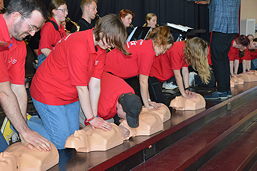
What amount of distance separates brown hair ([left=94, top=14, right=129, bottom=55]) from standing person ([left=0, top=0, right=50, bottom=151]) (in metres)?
0.36

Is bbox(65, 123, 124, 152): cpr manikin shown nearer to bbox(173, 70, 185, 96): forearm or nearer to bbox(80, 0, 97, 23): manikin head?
bbox(173, 70, 185, 96): forearm

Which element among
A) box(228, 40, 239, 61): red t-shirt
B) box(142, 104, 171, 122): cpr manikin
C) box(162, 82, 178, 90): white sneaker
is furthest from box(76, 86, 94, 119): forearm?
box(228, 40, 239, 61): red t-shirt

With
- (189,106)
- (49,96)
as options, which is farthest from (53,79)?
(189,106)

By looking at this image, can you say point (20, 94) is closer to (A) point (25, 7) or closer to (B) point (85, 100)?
(B) point (85, 100)

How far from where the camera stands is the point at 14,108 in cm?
172

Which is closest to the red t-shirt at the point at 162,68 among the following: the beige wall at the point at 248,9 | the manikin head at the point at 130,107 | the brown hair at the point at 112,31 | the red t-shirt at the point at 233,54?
the manikin head at the point at 130,107

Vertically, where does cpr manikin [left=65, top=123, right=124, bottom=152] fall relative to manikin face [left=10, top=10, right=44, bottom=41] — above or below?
below

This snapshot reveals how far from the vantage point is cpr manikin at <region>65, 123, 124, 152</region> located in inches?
78.9

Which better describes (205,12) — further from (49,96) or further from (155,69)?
(49,96)

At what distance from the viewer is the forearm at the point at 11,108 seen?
5.61ft

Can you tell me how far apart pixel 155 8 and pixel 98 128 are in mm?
4388

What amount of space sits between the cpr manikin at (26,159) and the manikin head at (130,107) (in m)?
0.59

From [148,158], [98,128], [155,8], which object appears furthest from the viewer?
[155,8]

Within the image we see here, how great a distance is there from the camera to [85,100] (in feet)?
6.50
